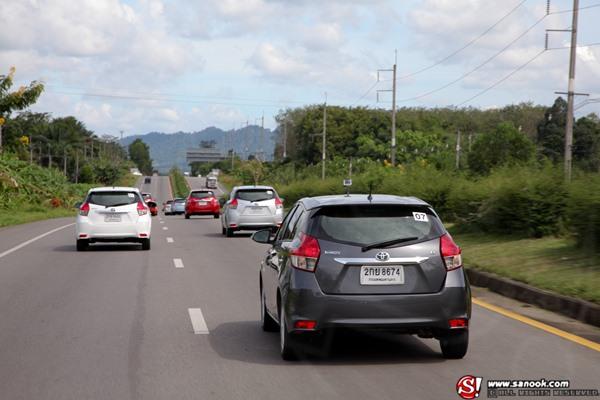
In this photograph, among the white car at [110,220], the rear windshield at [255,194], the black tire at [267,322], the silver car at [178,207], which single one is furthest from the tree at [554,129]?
the black tire at [267,322]

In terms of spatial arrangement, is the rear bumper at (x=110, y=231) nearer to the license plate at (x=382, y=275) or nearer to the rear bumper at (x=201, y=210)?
the license plate at (x=382, y=275)

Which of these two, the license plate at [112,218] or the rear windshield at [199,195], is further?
the rear windshield at [199,195]

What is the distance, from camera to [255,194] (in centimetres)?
3030

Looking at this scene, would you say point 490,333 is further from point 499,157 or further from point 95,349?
point 499,157

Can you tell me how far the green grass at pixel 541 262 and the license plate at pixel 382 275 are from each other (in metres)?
4.23

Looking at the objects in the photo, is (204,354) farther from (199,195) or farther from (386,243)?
(199,195)

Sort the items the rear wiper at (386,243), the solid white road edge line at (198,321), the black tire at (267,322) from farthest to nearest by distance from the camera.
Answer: the solid white road edge line at (198,321)
the black tire at (267,322)
the rear wiper at (386,243)

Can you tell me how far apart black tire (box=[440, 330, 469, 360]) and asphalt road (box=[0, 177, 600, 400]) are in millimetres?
108

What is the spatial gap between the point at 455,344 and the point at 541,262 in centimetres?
764

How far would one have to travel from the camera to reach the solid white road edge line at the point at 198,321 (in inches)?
406

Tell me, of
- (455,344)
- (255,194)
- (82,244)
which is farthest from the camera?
(255,194)

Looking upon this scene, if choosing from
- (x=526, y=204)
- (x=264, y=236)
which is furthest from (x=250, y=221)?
(x=264, y=236)

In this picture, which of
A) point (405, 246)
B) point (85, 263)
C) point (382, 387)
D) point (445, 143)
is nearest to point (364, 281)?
point (405, 246)

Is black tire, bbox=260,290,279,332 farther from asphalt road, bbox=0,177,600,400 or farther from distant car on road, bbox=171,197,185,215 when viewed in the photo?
distant car on road, bbox=171,197,185,215
